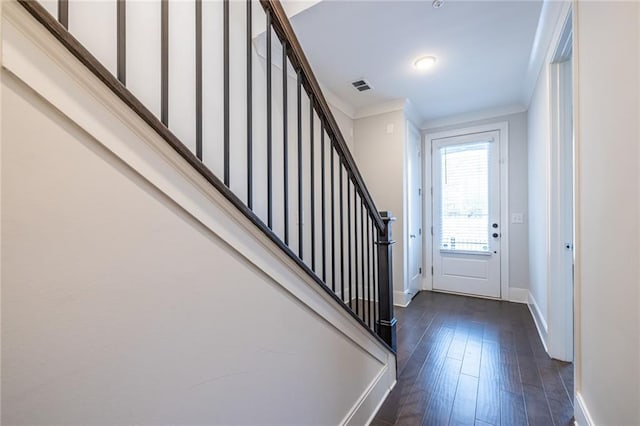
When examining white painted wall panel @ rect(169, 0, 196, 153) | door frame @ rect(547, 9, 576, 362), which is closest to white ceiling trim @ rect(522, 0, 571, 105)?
door frame @ rect(547, 9, 576, 362)

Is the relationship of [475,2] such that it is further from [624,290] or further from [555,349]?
[555,349]

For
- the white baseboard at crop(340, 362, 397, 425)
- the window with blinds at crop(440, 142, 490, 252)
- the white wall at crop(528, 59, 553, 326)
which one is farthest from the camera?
the window with blinds at crop(440, 142, 490, 252)

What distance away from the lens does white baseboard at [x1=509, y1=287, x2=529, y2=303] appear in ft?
11.6

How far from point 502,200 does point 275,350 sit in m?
3.81

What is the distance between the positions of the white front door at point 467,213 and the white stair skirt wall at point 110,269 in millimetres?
3735

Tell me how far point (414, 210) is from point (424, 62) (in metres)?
1.96

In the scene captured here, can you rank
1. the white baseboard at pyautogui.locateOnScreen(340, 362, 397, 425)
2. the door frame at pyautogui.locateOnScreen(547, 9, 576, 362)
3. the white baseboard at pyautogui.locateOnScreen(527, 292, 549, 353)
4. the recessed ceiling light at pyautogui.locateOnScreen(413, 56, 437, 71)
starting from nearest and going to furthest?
1. the white baseboard at pyautogui.locateOnScreen(340, 362, 397, 425)
2. the door frame at pyautogui.locateOnScreen(547, 9, 576, 362)
3. the white baseboard at pyautogui.locateOnScreen(527, 292, 549, 353)
4. the recessed ceiling light at pyautogui.locateOnScreen(413, 56, 437, 71)

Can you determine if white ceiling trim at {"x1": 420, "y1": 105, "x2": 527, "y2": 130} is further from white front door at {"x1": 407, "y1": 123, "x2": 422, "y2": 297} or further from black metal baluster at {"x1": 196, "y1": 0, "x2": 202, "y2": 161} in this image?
black metal baluster at {"x1": 196, "y1": 0, "x2": 202, "y2": 161}

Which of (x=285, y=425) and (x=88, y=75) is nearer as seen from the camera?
(x=88, y=75)

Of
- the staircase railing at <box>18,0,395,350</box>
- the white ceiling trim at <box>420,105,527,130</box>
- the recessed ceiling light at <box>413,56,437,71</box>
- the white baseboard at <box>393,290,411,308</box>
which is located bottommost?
the white baseboard at <box>393,290,411,308</box>

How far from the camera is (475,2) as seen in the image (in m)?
1.89

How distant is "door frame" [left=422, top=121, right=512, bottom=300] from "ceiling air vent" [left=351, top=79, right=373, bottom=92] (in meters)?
1.53

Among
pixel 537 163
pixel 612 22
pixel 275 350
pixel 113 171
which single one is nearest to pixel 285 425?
pixel 275 350

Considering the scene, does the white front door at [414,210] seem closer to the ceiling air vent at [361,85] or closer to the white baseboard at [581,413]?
the ceiling air vent at [361,85]
